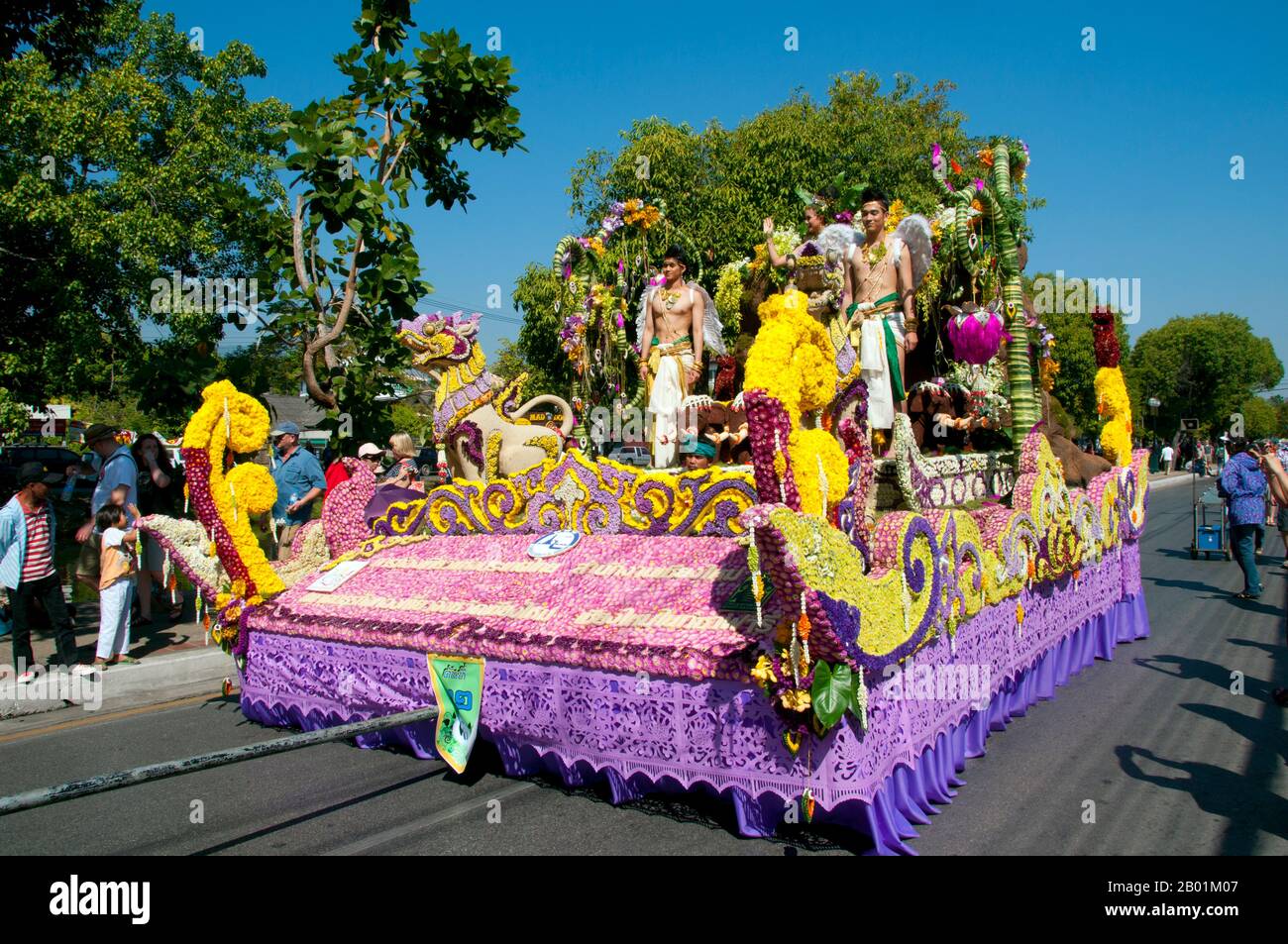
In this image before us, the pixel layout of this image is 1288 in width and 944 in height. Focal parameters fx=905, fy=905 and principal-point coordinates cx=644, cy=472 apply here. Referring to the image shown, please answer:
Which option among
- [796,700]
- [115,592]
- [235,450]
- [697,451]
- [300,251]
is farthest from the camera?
[300,251]

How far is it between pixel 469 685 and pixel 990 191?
17.1 ft

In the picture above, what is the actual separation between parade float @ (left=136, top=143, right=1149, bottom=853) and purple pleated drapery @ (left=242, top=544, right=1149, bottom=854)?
1 centimetres

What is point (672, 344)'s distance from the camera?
7.10 metres

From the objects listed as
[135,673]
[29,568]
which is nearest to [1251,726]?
[135,673]

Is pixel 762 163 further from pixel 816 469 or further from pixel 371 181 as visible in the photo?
pixel 816 469

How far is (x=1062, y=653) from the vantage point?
6.72 meters

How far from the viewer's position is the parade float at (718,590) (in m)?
3.59

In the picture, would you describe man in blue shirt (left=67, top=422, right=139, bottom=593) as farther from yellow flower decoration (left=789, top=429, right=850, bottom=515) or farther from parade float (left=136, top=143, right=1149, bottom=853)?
yellow flower decoration (left=789, top=429, right=850, bottom=515)

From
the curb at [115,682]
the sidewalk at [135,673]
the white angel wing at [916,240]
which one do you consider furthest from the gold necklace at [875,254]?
the curb at [115,682]

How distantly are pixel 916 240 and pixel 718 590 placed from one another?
3.40 meters

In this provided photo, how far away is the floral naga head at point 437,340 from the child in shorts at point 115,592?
2744 mm

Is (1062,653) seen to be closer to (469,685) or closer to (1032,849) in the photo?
(1032,849)

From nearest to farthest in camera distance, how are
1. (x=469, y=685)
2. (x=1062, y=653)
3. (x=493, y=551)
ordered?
1. (x=469, y=685)
2. (x=493, y=551)
3. (x=1062, y=653)
